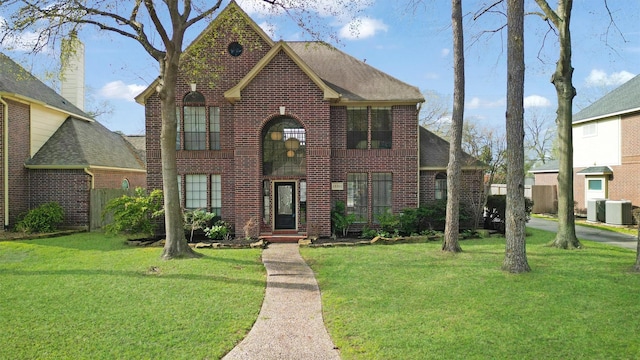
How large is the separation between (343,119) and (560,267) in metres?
8.76

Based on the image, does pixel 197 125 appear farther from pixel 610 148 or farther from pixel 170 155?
pixel 610 148

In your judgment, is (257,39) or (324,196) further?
(257,39)

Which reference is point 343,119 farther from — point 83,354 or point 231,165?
point 83,354

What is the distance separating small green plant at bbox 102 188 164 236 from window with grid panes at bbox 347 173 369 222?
6855 millimetres

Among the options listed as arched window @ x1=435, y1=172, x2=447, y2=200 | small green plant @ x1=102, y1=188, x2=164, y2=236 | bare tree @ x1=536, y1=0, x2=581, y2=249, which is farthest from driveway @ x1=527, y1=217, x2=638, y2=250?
small green plant @ x1=102, y1=188, x2=164, y2=236

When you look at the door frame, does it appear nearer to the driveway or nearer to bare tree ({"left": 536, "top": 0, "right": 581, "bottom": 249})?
bare tree ({"left": 536, "top": 0, "right": 581, "bottom": 249})

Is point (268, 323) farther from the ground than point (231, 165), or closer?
closer

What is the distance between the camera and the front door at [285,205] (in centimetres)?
1477

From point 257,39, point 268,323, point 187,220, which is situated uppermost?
point 257,39

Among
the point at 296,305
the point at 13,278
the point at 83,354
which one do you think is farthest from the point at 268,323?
the point at 13,278

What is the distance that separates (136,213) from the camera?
1406 centimetres

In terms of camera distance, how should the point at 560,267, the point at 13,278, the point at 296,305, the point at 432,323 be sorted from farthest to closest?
1. the point at 560,267
2. the point at 13,278
3. the point at 296,305
4. the point at 432,323

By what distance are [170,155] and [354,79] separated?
8.35 meters

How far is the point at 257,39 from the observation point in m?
15.1
